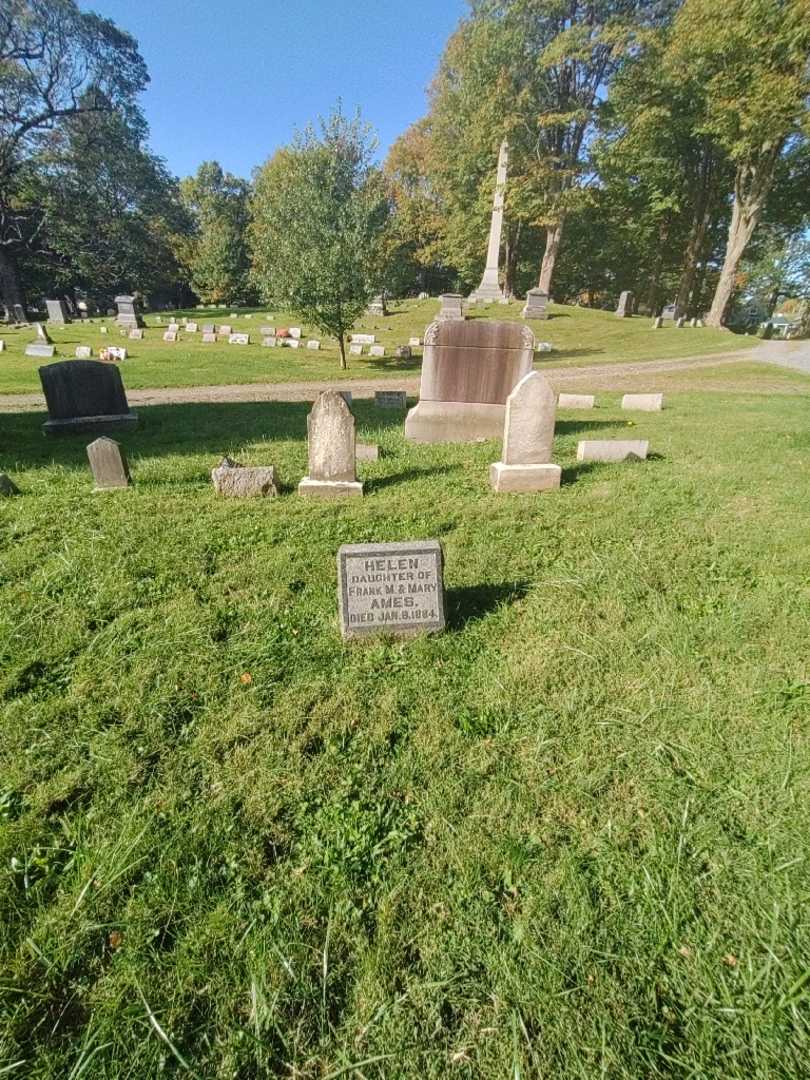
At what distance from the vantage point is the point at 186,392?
44.0 feet

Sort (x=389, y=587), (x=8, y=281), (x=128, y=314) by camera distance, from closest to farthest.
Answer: (x=389, y=587), (x=128, y=314), (x=8, y=281)

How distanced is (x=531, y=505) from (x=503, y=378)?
360 cm

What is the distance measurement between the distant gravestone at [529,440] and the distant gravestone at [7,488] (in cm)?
556

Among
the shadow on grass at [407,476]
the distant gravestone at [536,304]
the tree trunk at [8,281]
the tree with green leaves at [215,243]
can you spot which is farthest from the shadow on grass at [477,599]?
the tree with green leaves at [215,243]

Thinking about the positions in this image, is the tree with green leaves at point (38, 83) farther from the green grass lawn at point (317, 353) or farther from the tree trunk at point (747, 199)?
the tree trunk at point (747, 199)

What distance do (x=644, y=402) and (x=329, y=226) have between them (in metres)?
11.4

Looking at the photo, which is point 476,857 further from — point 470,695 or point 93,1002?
point 93,1002

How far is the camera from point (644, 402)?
36.3 ft

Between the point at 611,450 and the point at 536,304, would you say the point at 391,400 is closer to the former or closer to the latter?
the point at 611,450

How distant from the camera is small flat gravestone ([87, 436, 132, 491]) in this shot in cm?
537

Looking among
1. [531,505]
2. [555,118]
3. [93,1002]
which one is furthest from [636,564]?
[555,118]

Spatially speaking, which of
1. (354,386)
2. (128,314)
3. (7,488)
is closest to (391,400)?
(354,386)

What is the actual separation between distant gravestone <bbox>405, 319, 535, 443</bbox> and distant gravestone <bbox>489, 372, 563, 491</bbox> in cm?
242

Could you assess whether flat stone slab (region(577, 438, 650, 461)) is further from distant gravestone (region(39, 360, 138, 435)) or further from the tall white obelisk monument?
the tall white obelisk monument
